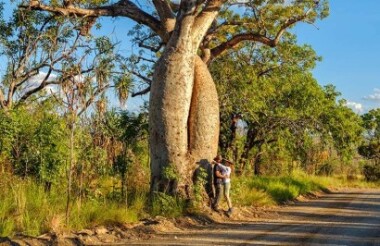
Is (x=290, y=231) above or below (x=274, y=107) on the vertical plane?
below

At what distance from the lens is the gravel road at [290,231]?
9.88m

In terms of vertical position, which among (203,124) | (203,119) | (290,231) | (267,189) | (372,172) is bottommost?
(290,231)

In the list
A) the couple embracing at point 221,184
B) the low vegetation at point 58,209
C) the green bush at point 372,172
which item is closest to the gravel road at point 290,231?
the couple embracing at point 221,184

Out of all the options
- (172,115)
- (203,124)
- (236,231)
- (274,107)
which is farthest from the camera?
(274,107)

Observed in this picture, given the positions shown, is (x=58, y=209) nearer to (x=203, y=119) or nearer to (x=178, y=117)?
(x=178, y=117)

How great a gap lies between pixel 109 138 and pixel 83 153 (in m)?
2.38

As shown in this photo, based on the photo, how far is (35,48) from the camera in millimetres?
18250

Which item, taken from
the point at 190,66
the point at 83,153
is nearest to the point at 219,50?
the point at 190,66

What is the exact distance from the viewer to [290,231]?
1139cm

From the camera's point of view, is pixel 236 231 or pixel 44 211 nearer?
pixel 44 211

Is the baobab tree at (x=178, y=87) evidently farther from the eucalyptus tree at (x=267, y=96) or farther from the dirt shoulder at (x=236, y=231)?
the eucalyptus tree at (x=267, y=96)

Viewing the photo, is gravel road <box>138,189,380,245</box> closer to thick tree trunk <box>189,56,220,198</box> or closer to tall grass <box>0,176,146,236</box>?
tall grass <box>0,176,146,236</box>

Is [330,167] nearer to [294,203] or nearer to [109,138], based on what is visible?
[294,203]

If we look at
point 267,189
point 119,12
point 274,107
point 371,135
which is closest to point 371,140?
point 371,135
